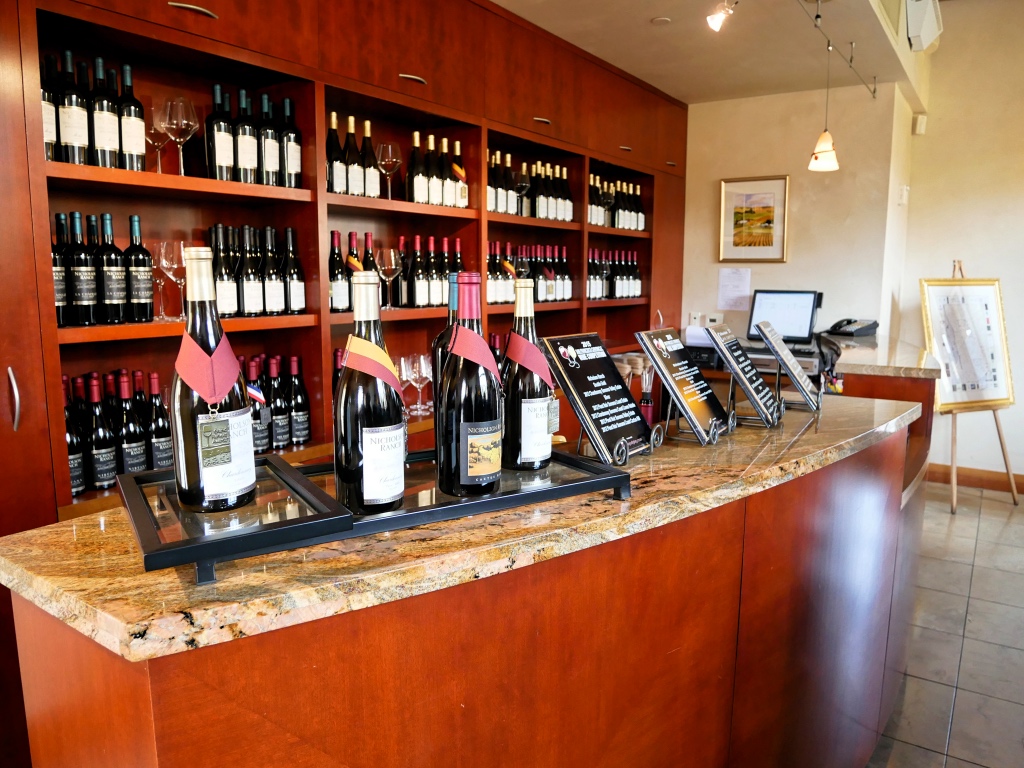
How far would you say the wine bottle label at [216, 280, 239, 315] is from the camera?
8.26 ft

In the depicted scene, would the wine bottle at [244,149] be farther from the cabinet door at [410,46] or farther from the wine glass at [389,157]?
the wine glass at [389,157]

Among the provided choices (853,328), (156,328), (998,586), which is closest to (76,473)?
(156,328)

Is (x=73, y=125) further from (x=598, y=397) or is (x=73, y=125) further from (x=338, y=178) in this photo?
(x=598, y=397)

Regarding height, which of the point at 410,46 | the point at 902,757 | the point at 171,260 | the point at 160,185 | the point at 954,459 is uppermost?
the point at 410,46

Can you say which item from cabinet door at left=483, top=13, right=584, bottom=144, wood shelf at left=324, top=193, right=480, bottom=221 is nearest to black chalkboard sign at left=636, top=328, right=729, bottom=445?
wood shelf at left=324, top=193, right=480, bottom=221

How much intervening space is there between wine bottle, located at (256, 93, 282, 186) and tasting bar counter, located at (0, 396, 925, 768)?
181 centimetres

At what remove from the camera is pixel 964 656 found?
2904 millimetres

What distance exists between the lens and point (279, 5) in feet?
8.27

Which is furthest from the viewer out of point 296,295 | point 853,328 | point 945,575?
point 853,328

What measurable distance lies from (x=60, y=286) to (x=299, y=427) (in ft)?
3.14

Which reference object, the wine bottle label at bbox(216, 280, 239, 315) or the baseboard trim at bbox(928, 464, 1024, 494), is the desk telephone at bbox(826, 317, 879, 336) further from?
the wine bottle label at bbox(216, 280, 239, 315)

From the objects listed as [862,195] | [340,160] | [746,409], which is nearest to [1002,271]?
[862,195]

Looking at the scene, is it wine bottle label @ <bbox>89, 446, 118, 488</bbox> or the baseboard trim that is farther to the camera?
the baseboard trim

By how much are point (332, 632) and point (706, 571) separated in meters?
0.76
